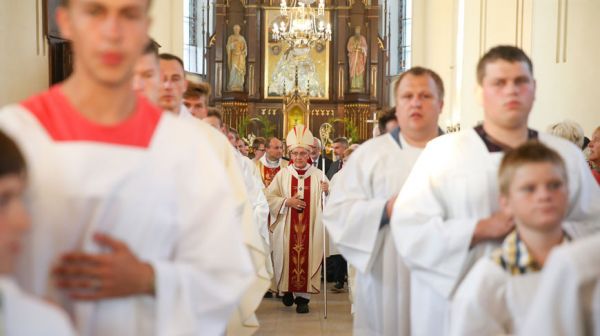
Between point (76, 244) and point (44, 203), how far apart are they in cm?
15

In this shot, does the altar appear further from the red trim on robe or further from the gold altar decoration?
the red trim on robe

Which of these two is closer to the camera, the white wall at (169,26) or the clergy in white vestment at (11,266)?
the clergy in white vestment at (11,266)

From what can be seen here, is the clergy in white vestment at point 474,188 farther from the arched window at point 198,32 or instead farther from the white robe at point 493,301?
the arched window at point 198,32

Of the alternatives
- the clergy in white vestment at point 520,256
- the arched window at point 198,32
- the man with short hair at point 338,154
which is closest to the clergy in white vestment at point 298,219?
the man with short hair at point 338,154

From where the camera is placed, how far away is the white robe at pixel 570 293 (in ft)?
7.63

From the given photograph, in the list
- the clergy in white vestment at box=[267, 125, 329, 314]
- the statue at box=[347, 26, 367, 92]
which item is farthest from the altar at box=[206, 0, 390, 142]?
the clergy in white vestment at box=[267, 125, 329, 314]

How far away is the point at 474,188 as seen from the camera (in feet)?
11.9

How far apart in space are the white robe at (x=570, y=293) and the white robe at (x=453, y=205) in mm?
1107

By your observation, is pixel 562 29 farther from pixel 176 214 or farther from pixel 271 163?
pixel 176 214

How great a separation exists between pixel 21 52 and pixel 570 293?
960 cm

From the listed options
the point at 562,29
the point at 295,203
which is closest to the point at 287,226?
the point at 295,203

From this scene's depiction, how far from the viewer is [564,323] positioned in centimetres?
234

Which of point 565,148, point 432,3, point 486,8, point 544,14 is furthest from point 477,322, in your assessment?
point 432,3

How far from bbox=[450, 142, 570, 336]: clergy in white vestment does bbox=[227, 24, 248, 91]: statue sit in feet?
83.7
